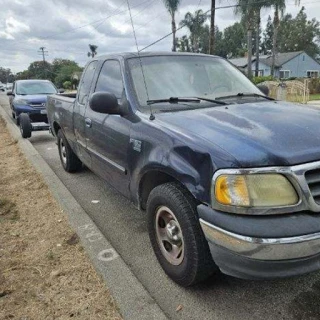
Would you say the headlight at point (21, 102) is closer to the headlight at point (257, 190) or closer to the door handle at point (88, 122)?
the door handle at point (88, 122)

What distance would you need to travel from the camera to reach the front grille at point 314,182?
7.18 feet

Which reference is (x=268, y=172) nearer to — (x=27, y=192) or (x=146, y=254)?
(x=146, y=254)

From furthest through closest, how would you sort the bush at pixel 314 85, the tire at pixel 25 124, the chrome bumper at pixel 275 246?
the bush at pixel 314 85 → the tire at pixel 25 124 → the chrome bumper at pixel 275 246

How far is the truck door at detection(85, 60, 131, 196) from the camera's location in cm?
344

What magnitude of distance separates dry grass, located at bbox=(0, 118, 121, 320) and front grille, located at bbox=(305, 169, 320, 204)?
152 cm

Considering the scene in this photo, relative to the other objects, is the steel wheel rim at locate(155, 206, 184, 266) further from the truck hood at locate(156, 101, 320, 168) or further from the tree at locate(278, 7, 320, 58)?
the tree at locate(278, 7, 320, 58)

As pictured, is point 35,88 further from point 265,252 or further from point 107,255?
point 265,252

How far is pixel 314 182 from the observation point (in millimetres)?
2199

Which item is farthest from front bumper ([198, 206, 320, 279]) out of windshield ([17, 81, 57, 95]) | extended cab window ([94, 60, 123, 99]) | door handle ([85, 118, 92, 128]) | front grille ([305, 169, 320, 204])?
windshield ([17, 81, 57, 95])

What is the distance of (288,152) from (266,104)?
127 cm

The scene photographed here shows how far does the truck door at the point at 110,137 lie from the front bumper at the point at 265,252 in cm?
139

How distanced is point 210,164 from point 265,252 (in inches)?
24.0

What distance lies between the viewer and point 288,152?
7.30 feet

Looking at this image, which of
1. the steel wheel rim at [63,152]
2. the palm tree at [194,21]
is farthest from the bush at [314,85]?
the steel wheel rim at [63,152]
